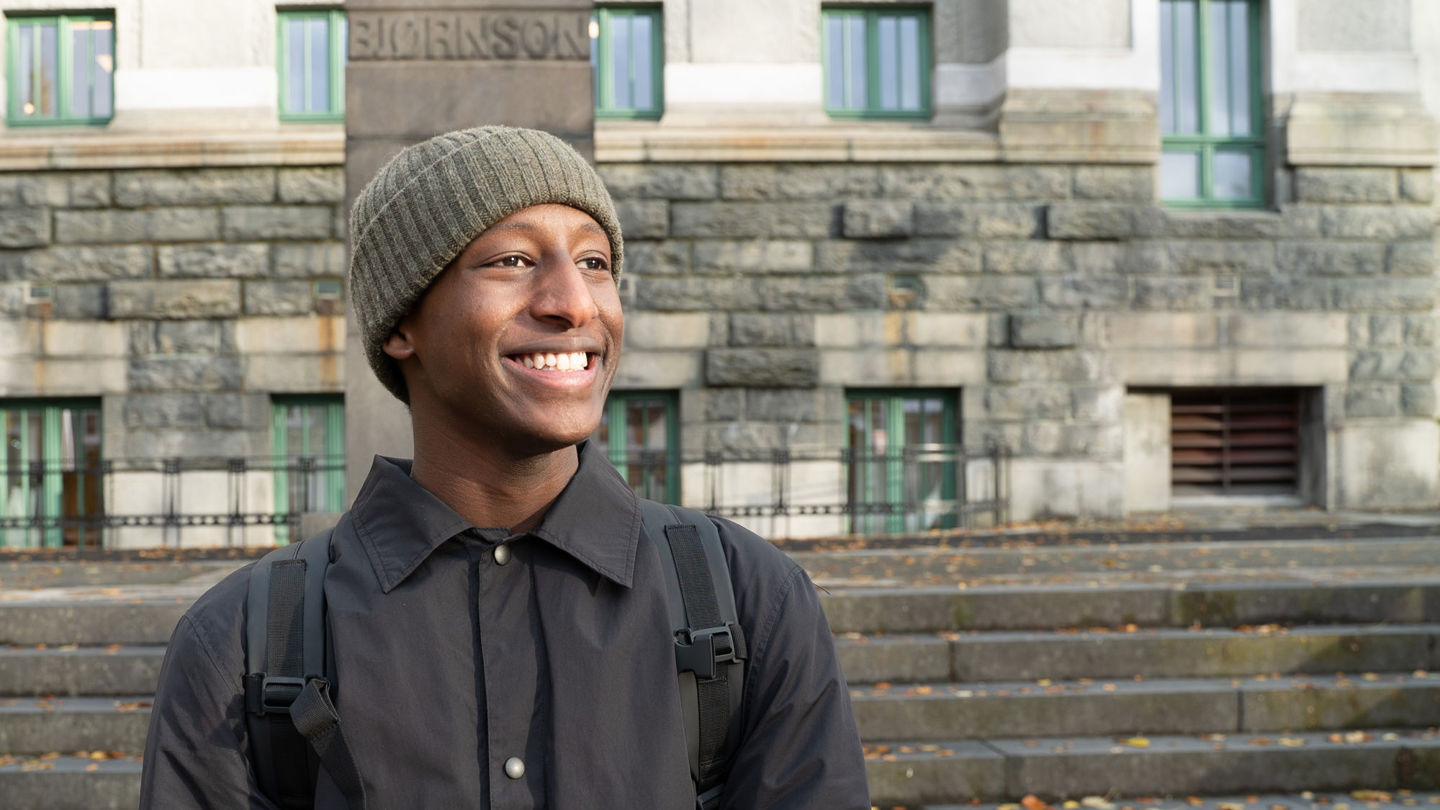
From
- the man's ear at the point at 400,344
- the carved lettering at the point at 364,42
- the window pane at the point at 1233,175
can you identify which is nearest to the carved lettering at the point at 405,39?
the carved lettering at the point at 364,42

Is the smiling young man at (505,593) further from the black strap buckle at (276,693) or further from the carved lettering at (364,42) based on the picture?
the carved lettering at (364,42)

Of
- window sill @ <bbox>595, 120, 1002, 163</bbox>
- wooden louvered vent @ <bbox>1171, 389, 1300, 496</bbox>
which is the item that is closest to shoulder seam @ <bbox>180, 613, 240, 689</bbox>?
window sill @ <bbox>595, 120, 1002, 163</bbox>

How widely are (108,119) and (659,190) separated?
6.66 metres

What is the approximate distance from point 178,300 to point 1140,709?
11.5 metres

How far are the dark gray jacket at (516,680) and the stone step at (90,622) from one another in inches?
235

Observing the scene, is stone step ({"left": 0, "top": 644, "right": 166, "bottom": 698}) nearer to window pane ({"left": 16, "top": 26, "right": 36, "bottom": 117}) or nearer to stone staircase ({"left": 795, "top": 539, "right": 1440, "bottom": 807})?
stone staircase ({"left": 795, "top": 539, "right": 1440, "bottom": 807})

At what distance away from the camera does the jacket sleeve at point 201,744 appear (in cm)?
169

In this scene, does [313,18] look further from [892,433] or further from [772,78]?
[892,433]

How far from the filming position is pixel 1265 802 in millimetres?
6277

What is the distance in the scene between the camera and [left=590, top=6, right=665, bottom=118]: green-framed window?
15.2 metres

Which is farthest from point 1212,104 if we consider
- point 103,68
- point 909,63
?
point 103,68

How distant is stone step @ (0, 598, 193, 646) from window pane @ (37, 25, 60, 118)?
10.0 metres

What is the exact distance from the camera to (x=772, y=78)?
14930 millimetres

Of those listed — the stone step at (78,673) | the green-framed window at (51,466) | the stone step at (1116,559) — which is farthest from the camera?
the green-framed window at (51,466)
